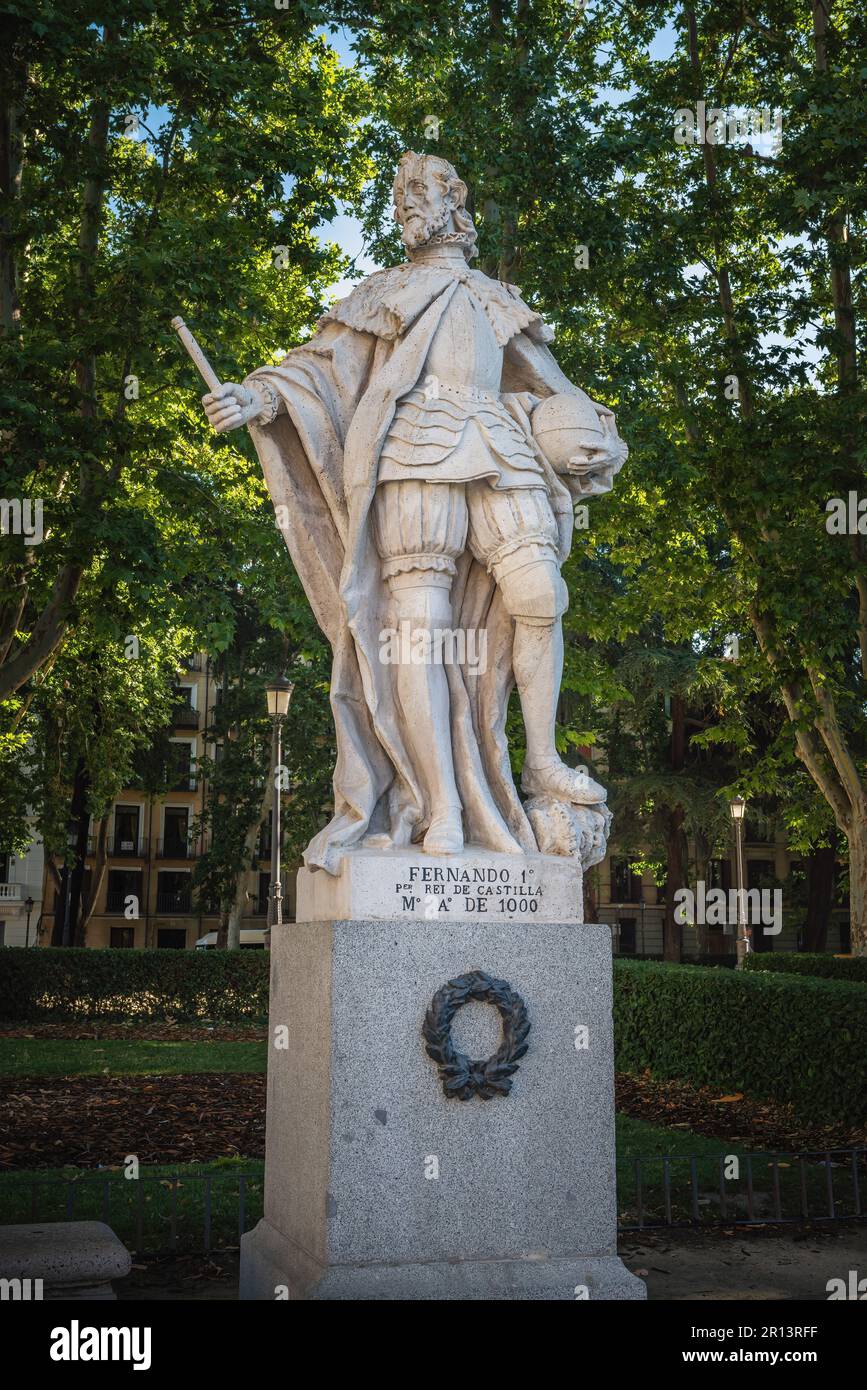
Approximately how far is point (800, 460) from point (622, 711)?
16.5 meters

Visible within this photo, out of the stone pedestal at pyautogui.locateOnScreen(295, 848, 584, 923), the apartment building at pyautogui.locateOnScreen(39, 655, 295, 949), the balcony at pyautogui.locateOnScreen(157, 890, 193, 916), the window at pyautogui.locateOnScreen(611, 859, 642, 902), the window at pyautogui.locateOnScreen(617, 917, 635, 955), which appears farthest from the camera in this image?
the window at pyautogui.locateOnScreen(611, 859, 642, 902)

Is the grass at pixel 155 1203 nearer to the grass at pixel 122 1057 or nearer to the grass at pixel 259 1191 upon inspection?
the grass at pixel 259 1191

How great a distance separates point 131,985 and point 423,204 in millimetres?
19515

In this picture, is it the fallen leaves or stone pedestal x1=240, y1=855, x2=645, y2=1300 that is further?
the fallen leaves

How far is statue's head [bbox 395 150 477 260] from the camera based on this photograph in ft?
19.4

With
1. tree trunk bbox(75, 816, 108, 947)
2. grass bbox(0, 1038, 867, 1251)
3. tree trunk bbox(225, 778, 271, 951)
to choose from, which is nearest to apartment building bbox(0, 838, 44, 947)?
tree trunk bbox(75, 816, 108, 947)

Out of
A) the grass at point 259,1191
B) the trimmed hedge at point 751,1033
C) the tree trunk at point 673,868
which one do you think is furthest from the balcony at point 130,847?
the grass at point 259,1191

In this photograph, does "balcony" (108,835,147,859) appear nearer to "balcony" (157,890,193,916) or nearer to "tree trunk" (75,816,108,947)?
"balcony" (157,890,193,916)

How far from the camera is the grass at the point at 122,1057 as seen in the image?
1538 cm

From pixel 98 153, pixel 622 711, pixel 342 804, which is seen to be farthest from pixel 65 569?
pixel 622 711

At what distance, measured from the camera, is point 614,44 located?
17312 millimetres

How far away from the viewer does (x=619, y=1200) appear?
830 centimetres

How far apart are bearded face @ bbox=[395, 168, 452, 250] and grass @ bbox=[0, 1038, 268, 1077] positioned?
37.4ft

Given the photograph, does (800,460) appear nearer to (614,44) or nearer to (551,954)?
(614,44)
